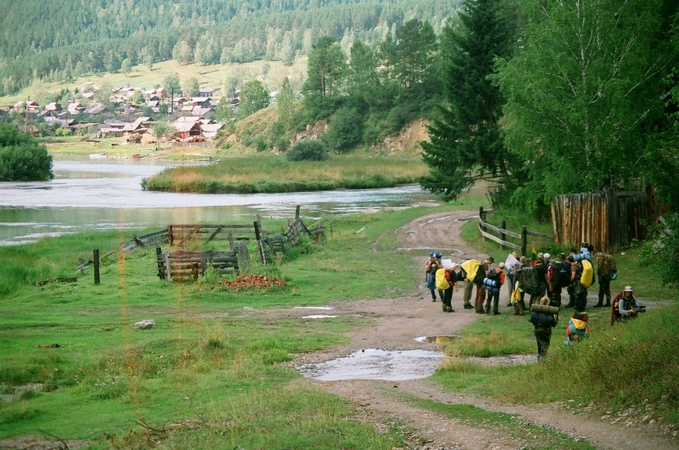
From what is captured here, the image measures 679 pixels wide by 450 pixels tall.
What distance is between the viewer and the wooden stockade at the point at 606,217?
3177 cm

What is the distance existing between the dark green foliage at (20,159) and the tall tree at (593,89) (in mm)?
73148

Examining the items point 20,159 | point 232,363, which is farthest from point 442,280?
point 20,159

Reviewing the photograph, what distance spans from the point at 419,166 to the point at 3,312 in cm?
7626

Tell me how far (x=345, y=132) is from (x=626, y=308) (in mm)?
115590

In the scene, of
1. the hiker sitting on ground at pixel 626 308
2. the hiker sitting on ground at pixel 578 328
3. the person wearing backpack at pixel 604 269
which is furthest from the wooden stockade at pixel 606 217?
the hiker sitting on ground at pixel 578 328

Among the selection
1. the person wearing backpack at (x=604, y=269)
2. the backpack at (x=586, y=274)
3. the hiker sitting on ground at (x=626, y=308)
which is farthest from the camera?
the person wearing backpack at (x=604, y=269)

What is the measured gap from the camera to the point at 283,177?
301 feet

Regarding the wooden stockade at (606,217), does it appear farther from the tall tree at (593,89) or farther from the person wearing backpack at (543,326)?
the person wearing backpack at (543,326)

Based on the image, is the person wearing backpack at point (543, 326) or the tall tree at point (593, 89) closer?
the person wearing backpack at point (543, 326)

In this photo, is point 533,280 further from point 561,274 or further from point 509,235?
point 509,235

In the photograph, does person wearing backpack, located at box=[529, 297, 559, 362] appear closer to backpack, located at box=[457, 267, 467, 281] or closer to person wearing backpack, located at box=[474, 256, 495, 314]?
person wearing backpack, located at box=[474, 256, 495, 314]

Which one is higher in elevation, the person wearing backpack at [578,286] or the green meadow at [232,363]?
the person wearing backpack at [578,286]

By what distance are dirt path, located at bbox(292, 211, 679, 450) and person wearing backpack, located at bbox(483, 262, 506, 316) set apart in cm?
58

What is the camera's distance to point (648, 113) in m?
31.6
